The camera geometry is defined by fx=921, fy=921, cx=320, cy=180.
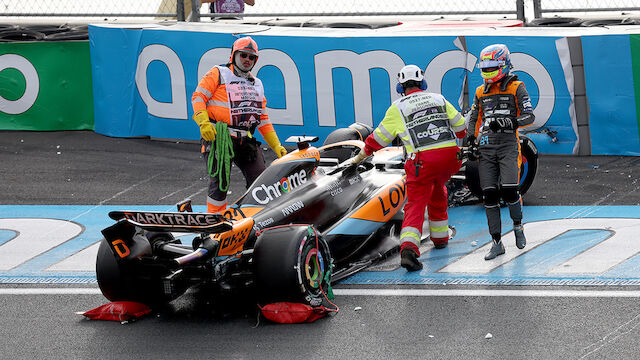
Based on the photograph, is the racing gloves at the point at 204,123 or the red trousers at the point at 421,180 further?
the racing gloves at the point at 204,123

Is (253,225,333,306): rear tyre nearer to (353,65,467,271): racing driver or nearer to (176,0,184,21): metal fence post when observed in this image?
(353,65,467,271): racing driver

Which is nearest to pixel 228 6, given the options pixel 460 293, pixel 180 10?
pixel 180 10

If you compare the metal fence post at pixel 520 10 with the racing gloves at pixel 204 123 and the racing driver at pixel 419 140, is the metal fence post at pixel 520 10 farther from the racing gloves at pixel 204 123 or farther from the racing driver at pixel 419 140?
the racing gloves at pixel 204 123

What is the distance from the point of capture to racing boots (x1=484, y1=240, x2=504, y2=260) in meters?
8.30

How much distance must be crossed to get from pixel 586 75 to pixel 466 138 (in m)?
3.79

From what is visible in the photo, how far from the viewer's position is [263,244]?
22.6 feet

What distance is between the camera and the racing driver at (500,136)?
834 centimetres

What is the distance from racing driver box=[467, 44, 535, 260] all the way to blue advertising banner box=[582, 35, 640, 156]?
3.79m

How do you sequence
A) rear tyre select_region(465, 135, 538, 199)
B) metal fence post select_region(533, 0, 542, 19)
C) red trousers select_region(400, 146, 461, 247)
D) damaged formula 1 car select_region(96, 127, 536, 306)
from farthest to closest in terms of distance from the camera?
metal fence post select_region(533, 0, 542, 19), rear tyre select_region(465, 135, 538, 199), red trousers select_region(400, 146, 461, 247), damaged formula 1 car select_region(96, 127, 536, 306)

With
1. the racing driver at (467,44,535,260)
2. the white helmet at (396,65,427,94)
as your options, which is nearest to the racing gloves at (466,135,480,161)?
the racing driver at (467,44,535,260)

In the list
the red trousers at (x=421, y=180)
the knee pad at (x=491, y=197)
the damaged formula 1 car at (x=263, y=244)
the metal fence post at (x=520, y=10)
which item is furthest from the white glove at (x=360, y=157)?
the metal fence post at (x=520, y=10)

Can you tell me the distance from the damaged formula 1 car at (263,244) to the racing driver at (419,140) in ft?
1.23

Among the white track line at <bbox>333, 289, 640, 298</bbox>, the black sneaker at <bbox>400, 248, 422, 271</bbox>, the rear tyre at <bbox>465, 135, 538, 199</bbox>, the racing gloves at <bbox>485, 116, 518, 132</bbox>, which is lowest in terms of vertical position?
the white track line at <bbox>333, 289, 640, 298</bbox>

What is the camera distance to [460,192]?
10.3 metres
